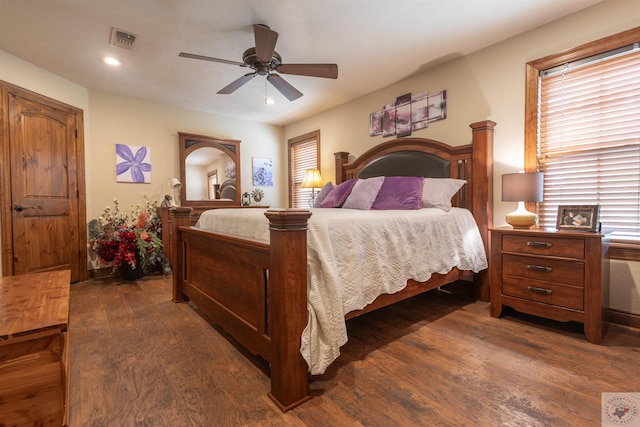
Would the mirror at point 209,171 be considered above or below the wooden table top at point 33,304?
above

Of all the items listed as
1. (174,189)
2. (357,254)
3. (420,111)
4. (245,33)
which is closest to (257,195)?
(174,189)

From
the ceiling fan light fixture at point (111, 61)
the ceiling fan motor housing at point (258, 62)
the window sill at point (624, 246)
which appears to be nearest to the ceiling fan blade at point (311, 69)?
the ceiling fan motor housing at point (258, 62)

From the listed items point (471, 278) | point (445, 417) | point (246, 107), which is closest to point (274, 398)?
point (445, 417)

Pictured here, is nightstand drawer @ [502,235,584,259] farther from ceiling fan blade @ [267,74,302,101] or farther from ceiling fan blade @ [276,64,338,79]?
ceiling fan blade @ [267,74,302,101]

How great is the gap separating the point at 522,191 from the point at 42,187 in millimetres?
4744

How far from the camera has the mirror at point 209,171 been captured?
4492mm

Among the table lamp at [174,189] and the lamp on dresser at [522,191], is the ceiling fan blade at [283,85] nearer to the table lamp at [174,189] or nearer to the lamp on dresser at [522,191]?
the lamp on dresser at [522,191]

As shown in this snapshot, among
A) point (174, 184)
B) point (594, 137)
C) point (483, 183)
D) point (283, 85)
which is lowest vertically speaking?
point (483, 183)

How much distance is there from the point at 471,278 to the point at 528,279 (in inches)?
29.8

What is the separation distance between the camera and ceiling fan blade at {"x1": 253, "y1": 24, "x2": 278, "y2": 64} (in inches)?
81.1

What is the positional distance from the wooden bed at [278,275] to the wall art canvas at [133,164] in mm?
1936

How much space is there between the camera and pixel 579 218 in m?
2.09

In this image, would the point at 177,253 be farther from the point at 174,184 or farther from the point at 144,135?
the point at 144,135

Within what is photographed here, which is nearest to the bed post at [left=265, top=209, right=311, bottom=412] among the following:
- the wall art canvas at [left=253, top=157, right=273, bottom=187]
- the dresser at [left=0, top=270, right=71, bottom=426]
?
the dresser at [left=0, top=270, right=71, bottom=426]
